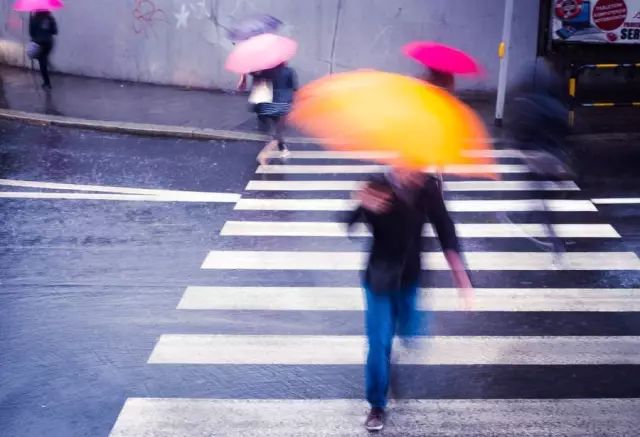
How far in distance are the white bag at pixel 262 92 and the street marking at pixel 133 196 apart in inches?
81.0

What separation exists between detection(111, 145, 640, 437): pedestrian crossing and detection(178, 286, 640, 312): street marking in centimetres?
2

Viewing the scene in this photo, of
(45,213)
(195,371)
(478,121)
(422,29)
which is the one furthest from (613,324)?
(422,29)

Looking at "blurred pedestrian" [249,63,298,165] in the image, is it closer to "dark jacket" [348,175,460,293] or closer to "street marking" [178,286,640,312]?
"street marking" [178,286,640,312]

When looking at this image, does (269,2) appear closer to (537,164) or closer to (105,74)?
(105,74)

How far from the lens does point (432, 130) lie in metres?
4.92

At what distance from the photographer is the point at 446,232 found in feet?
17.7

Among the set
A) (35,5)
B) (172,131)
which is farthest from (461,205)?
(35,5)

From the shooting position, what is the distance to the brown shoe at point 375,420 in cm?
535

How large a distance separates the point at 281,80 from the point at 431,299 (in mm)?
5656

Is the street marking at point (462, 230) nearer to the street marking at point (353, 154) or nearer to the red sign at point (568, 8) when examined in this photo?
the street marking at point (353, 154)

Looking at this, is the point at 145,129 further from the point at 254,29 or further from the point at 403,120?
the point at 403,120

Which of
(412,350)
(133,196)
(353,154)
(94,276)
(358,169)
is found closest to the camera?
(412,350)

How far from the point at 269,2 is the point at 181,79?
271 centimetres

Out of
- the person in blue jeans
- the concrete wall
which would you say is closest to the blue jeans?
the person in blue jeans
